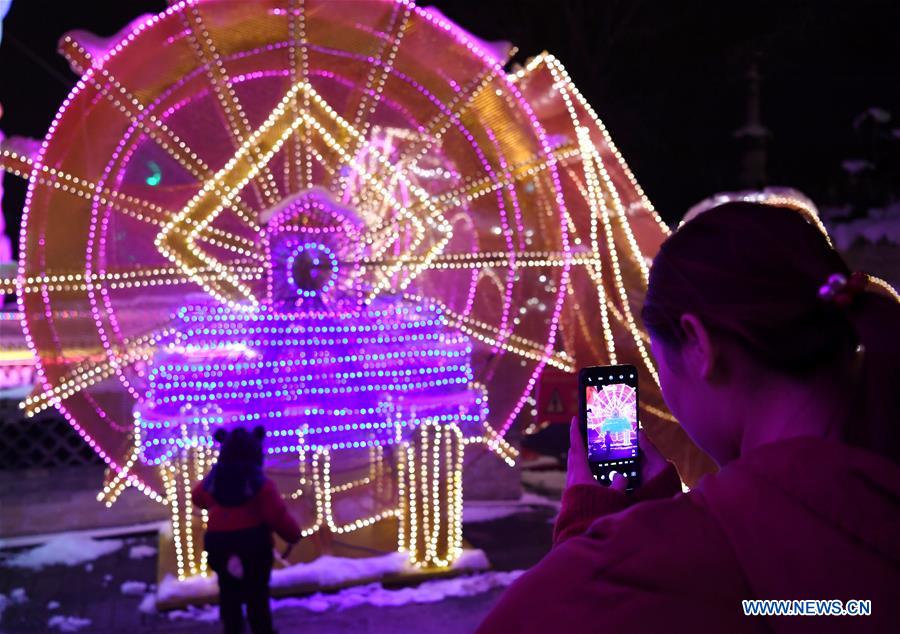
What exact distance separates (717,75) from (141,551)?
39.9ft

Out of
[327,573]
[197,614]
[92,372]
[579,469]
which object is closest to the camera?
[579,469]

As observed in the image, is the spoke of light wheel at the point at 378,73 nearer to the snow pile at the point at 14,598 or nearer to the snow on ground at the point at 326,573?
the snow on ground at the point at 326,573

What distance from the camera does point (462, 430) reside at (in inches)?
222

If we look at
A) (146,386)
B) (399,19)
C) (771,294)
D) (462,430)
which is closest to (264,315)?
(146,386)

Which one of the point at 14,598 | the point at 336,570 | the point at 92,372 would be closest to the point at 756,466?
the point at 336,570

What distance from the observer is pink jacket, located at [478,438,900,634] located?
904mm

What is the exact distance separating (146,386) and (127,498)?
197 centimetres

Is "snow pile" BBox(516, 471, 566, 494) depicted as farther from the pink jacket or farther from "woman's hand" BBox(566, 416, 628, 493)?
the pink jacket

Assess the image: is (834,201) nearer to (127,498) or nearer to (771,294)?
(127,498)

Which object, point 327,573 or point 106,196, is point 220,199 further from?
point 327,573

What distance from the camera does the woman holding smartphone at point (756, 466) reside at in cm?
91

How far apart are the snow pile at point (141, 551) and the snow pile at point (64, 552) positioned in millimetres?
149

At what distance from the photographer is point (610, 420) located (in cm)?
205

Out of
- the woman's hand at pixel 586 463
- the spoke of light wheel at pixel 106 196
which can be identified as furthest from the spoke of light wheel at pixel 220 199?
the woman's hand at pixel 586 463
